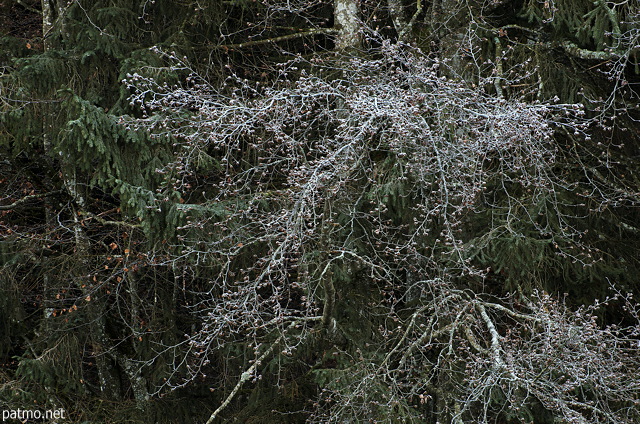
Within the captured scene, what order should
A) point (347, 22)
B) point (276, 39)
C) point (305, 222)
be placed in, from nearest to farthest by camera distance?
point (305, 222) → point (347, 22) → point (276, 39)

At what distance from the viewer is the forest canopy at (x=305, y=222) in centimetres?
593

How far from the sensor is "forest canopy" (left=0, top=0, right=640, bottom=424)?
5926mm

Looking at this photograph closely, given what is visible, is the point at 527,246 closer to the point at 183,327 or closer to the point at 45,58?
the point at 183,327

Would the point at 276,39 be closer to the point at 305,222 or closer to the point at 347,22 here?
the point at 347,22

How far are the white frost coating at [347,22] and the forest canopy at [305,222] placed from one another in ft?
0.07

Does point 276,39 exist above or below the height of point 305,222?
above

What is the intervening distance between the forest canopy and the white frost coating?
20 mm

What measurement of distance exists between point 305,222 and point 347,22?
6.70ft

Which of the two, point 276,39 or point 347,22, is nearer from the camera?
point 347,22

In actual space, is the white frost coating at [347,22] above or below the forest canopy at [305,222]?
above

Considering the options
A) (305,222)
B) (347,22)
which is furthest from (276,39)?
(305,222)

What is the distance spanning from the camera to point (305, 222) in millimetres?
6074

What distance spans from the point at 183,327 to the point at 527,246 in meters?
3.76

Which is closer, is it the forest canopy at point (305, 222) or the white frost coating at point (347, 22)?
the forest canopy at point (305, 222)
